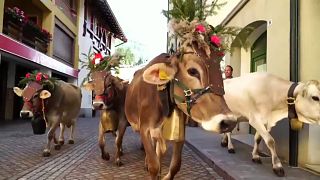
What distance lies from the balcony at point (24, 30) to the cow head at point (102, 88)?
9.83 metres

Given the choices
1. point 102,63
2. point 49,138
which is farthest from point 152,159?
point 49,138

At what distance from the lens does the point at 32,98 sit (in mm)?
8211

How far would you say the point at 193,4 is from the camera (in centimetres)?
494

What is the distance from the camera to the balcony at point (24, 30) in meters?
16.2

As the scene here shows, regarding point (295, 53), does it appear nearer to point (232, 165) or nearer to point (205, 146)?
point (232, 165)

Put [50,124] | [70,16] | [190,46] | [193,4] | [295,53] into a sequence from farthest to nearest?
[70,16]
[50,124]
[295,53]
[193,4]
[190,46]

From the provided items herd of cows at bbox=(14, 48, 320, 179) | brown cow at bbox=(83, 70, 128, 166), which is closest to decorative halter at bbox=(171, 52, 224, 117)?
herd of cows at bbox=(14, 48, 320, 179)

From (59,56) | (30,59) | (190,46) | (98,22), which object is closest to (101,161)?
(190,46)

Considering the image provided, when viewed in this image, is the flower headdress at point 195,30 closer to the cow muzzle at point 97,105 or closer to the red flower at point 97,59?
the cow muzzle at point 97,105

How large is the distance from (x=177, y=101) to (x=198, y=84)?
1.28 feet

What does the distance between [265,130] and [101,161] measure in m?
3.54

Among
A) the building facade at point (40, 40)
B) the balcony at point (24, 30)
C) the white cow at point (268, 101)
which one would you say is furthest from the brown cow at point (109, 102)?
the balcony at point (24, 30)

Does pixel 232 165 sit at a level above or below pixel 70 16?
below

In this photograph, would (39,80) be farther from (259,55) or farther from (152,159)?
(259,55)
